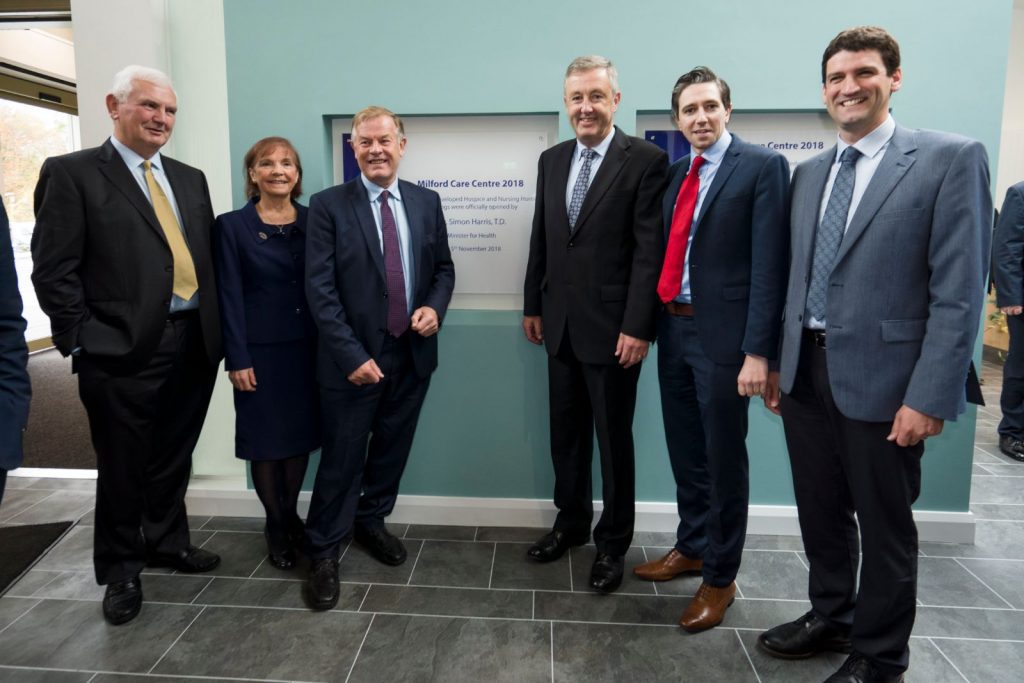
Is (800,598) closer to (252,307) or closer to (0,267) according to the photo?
(252,307)

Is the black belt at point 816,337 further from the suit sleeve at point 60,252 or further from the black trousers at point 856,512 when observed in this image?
the suit sleeve at point 60,252

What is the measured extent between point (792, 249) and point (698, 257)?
29 cm

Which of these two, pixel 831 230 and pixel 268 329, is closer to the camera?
pixel 831 230

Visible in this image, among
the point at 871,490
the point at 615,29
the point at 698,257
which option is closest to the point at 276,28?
the point at 615,29

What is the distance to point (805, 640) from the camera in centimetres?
211

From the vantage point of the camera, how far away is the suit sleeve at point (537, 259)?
2.62 metres

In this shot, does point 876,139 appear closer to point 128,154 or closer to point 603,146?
point 603,146

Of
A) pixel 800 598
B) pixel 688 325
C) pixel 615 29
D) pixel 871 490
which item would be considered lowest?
pixel 800 598

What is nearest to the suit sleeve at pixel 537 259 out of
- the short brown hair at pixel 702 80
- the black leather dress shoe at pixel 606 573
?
the short brown hair at pixel 702 80

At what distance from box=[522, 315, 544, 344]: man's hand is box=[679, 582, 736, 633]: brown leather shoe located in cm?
114

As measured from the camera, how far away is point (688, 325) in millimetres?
2295

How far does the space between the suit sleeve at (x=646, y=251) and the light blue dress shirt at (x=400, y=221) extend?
2.78 feet

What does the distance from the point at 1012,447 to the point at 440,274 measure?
4.03 m

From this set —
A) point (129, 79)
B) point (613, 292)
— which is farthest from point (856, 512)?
point (129, 79)
